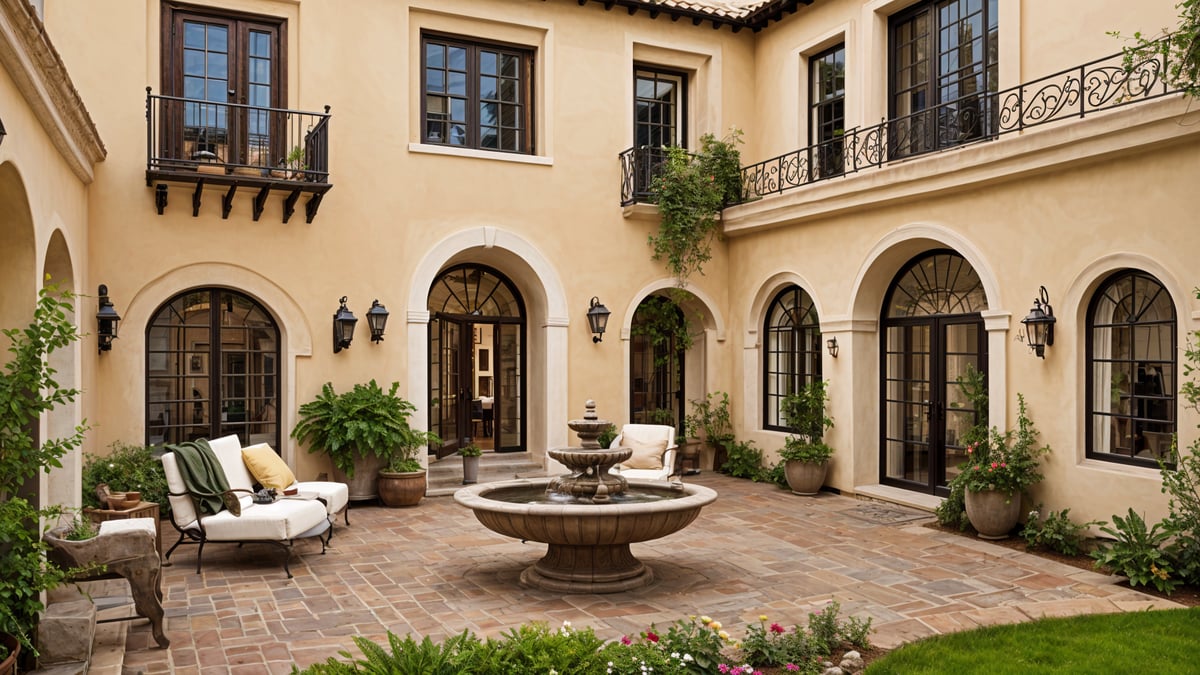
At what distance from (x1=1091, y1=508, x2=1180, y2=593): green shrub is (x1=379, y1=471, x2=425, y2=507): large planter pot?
750cm

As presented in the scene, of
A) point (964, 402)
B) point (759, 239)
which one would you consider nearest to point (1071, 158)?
point (964, 402)

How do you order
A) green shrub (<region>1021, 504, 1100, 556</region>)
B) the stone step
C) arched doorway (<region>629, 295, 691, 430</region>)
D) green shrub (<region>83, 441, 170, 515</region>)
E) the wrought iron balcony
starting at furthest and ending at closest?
arched doorway (<region>629, 295, 691, 430</region>) < the stone step < the wrought iron balcony < green shrub (<region>83, 441, 170, 515</region>) < green shrub (<region>1021, 504, 1100, 556</region>)

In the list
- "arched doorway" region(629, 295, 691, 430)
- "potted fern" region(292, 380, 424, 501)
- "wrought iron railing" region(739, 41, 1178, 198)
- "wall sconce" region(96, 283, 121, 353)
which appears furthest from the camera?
"arched doorway" region(629, 295, 691, 430)

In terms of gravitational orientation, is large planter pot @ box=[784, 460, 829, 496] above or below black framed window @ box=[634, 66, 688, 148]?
below

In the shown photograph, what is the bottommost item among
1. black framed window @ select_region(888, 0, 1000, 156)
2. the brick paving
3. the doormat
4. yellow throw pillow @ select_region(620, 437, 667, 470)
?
the brick paving

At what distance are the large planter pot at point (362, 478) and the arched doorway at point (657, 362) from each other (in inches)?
164

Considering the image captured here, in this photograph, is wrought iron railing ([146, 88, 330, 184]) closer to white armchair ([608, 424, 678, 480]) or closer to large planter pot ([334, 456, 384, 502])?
large planter pot ([334, 456, 384, 502])

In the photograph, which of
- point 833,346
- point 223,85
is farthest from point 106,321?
point 833,346

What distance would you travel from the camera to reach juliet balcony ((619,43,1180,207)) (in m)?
8.74

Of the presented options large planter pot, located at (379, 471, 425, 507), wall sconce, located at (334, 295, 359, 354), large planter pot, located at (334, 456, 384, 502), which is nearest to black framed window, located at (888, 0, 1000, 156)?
wall sconce, located at (334, 295, 359, 354)

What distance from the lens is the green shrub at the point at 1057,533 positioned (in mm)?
8609

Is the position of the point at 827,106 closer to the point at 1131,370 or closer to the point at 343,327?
the point at 1131,370

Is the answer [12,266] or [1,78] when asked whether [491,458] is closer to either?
[12,266]

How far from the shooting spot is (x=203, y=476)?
8.19 meters
